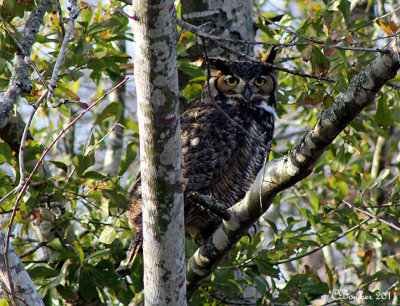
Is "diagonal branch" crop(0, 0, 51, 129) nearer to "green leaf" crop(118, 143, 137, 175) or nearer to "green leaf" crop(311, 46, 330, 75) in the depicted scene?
"green leaf" crop(118, 143, 137, 175)

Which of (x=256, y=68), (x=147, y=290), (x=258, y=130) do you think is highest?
(x=256, y=68)

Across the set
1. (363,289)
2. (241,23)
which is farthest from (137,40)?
(363,289)

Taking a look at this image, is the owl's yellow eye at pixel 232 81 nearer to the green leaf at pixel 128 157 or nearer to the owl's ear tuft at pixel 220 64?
the owl's ear tuft at pixel 220 64

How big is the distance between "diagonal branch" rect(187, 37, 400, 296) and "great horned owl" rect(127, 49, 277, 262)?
30.4 inches

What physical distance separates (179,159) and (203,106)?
1.56 meters

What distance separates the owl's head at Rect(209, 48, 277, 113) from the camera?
300 centimetres

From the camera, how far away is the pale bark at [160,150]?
1.28 m

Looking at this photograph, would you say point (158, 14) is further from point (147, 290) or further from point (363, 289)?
point (363, 289)

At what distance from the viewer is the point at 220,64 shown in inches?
118

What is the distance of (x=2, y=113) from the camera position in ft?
5.63

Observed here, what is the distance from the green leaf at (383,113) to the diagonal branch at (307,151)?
0.41 m

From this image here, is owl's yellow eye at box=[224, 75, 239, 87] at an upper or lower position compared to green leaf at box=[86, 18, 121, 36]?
upper

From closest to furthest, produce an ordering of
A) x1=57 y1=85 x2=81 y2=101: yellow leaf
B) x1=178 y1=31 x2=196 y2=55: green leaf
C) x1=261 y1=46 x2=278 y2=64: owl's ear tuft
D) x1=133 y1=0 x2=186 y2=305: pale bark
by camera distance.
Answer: x1=133 y1=0 x2=186 y2=305: pale bark → x1=57 y1=85 x2=81 y2=101: yellow leaf → x1=178 y1=31 x2=196 y2=55: green leaf → x1=261 y1=46 x2=278 y2=64: owl's ear tuft

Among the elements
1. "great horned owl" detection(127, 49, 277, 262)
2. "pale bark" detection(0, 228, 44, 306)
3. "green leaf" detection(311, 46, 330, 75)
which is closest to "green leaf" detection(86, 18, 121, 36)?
"great horned owl" detection(127, 49, 277, 262)
